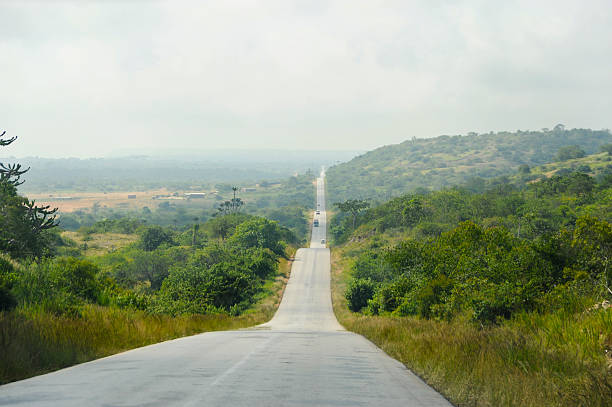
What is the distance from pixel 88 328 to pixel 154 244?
10447cm

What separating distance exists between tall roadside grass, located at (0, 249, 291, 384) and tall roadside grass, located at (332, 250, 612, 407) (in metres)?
6.82

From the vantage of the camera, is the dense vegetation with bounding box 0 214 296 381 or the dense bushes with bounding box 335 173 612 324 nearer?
the dense vegetation with bounding box 0 214 296 381

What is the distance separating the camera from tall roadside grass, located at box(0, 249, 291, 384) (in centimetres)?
787

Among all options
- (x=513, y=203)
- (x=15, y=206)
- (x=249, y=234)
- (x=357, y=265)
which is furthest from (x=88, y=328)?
(x=513, y=203)

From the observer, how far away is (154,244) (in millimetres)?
→ 110562

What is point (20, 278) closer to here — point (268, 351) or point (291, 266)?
point (268, 351)

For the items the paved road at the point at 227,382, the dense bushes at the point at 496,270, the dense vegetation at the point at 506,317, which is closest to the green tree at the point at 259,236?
the dense vegetation at the point at 506,317

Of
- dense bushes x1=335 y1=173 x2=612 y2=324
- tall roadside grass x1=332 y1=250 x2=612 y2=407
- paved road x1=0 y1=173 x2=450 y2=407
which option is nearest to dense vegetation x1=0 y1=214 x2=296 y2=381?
paved road x1=0 y1=173 x2=450 y2=407

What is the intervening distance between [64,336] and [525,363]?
896 cm

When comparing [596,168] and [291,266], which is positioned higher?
[596,168]

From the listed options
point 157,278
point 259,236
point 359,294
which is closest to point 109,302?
point 359,294

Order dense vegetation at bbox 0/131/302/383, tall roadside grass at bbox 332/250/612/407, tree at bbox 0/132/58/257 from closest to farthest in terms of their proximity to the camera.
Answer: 1. tall roadside grass at bbox 332/250/612/407
2. dense vegetation at bbox 0/131/302/383
3. tree at bbox 0/132/58/257

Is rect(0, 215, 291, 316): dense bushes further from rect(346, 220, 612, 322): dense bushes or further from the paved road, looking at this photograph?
rect(346, 220, 612, 322): dense bushes

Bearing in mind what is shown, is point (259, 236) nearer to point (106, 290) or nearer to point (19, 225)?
point (19, 225)
